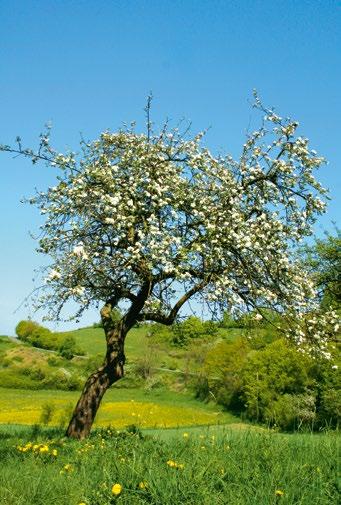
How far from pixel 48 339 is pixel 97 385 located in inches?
3111

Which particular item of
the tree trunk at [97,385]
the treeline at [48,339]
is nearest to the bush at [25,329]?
the treeline at [48,339]

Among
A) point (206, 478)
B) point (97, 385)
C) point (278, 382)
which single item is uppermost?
point (278, 382)

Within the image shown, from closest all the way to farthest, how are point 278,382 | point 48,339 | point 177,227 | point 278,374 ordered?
point 177,227, point 278,382, point 278,374, point 48,339

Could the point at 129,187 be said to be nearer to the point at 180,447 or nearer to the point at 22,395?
the point at 180,447

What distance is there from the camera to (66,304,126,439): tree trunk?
681 inches

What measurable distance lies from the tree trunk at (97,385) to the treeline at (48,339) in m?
71.4

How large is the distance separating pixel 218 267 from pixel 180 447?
7.26 metres

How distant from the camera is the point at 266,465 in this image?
7.84 m

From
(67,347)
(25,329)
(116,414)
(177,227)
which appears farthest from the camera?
(25,329)

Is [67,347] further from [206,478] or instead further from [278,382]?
[206,478]

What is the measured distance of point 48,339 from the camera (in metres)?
93.9

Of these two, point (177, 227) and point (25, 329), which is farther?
point (25, 329)

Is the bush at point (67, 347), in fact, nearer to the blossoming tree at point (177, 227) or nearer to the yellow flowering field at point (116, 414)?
the yellow flowering field at point (116, 414)

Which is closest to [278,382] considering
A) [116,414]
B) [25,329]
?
[116,414]
